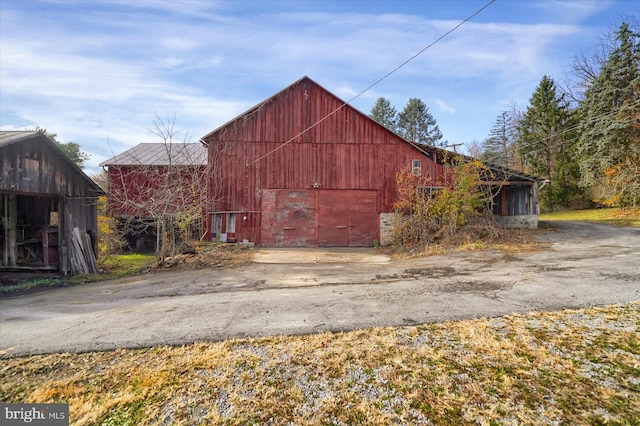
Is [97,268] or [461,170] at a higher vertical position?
[461,170]

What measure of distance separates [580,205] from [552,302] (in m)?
30.0

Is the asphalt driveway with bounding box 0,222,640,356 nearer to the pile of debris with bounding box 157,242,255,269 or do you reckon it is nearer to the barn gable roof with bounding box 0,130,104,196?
the pile of debris with bounding box 157,242,255,269

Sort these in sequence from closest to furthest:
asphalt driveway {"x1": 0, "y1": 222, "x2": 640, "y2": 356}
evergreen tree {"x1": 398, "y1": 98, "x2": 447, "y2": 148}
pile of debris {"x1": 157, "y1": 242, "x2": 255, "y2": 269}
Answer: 1. asphalt driveway {"x1": 0, "y1": 222, "x2": 640, "y2": 356}
2. pile of debris {"x1": 157, "y1": 242, "x2": 255, "y2": 269}
3. evergreen tree {"x1": 398, "y1": 98, "x2": 447, "y2": 148}

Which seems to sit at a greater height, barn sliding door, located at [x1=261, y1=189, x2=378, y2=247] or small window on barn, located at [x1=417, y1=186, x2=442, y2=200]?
small window on barn, located at [x1=417, y1=186, x2=442, y2=200]

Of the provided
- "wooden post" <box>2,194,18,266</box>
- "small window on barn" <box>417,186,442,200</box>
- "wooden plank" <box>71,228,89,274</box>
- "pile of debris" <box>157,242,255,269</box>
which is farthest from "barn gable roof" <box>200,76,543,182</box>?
"wooden post" <box>2,194,18,266</box>

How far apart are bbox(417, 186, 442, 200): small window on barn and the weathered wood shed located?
1302 cm

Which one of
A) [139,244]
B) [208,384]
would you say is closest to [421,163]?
[208,384]

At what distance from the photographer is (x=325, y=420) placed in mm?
2102

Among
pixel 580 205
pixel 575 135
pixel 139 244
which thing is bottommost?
pixel 139 244

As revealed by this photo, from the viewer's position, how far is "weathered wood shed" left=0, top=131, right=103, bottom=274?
8211 millimetres

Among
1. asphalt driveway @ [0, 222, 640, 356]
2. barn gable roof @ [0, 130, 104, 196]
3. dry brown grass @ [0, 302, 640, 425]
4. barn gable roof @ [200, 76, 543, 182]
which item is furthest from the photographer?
barn gable roof @ [200, 76, 543, 182]

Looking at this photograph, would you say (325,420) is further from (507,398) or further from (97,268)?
(97,268)

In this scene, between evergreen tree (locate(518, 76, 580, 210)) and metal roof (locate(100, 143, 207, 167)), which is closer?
Result: metal roof (locate(100, 143, 207, 167))

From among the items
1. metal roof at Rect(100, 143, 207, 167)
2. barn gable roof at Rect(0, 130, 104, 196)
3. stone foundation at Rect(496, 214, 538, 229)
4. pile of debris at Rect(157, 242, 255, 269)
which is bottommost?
pile of debris at Rect(157, 242, 255, 269)
